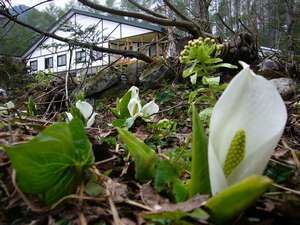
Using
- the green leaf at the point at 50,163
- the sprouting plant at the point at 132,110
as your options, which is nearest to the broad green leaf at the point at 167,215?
the green leaf at the point at 50,163

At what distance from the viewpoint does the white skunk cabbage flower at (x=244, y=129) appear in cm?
44

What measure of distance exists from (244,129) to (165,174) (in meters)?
0.12

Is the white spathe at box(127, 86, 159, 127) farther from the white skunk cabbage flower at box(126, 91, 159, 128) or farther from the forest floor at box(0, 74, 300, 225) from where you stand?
the forest floor at box(0, 74, 300, 225)

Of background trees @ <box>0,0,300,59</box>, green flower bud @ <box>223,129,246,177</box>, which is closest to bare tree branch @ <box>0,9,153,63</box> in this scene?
background trees @ <box>0,0,300,59</box>

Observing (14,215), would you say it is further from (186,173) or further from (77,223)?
(186,173)

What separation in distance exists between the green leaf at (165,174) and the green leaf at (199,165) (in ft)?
0.12

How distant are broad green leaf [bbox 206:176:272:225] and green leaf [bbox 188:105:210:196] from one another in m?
0.06

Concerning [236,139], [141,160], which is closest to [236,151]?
[236,139]

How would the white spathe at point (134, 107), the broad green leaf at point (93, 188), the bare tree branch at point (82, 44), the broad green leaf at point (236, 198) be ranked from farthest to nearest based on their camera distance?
the bare tree branch at point (82, 44), the white spathe at point (134, 107), the broad green leaf at point (93, 188), the broad green leaf at point (236, 198)

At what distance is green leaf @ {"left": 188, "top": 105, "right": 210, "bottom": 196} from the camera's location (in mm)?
470

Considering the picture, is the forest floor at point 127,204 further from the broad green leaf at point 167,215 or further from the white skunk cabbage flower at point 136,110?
the white skunk cabbage flower at point 136,110

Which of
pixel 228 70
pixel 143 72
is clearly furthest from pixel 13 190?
pixel 143 72

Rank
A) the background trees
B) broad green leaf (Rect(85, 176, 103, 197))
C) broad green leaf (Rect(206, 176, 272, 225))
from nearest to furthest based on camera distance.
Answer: broad green leaf (Rect(206, 176, 272, 225)) → broad green leaf (Rect(85, 176, 103, 197)) → the background trees

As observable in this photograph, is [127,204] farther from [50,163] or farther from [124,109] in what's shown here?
[124,109]
